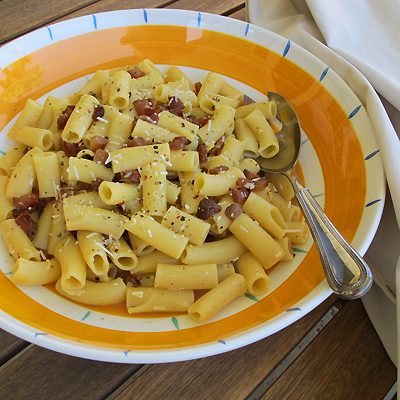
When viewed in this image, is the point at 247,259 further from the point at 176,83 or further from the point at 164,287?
the point at 176,83

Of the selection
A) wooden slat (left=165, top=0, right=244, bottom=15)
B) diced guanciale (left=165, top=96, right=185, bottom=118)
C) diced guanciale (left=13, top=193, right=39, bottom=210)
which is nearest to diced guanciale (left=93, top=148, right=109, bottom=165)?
diced guanciale (left=13, top=193, right=39, bottom=210)

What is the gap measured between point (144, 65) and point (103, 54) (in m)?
0.28

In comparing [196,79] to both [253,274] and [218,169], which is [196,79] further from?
[253,274]

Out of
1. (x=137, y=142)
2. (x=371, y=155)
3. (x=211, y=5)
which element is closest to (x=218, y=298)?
(x=137, y=142)

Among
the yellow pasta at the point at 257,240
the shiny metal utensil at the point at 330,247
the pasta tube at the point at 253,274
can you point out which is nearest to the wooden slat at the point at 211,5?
the shiny metal utensil at the point at 330,247

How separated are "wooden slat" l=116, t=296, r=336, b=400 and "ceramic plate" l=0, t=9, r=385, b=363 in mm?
238

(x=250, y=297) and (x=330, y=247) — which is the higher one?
(x=330, y=247)

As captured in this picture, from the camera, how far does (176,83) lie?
2.06 m

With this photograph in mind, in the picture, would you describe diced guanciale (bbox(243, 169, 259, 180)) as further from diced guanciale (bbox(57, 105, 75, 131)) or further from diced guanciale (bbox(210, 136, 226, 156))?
diced guanciale (bbox(57, 105, 75, 131))

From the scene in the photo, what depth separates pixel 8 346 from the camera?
1.49 m

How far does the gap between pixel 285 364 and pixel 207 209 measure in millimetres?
734

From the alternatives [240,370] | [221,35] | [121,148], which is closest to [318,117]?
[221,35]

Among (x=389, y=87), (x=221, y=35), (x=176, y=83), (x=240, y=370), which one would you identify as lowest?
(x=240, y=370)

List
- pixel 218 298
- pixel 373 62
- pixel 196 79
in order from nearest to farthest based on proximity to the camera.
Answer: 1. pixel 218 298
2. pixel 373 62
3. pixel 196 79
